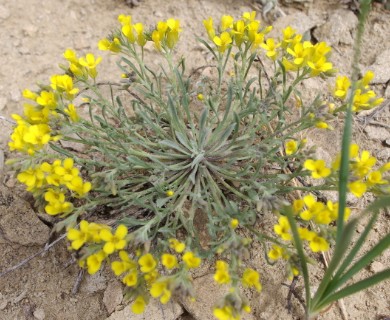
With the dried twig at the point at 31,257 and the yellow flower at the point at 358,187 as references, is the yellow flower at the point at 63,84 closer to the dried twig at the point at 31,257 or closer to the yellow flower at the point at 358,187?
the dried twig at the point at 31,257

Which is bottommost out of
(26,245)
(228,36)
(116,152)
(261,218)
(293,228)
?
(26,245)

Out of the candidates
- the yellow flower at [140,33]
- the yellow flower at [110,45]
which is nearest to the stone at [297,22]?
the yellow flower at [140,33]

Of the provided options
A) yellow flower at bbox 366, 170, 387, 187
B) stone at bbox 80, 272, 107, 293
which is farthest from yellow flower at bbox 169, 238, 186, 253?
yellow flower at bbox 366, 170, 387, 187

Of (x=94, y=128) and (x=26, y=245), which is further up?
(x=94, y=128)

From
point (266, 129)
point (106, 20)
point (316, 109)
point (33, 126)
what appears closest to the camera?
point (33, 126)

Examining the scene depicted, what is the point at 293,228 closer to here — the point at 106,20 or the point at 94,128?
the point at 94,128

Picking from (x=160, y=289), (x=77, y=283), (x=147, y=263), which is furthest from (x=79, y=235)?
(x=77, y=283)

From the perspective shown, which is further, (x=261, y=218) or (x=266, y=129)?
(x=266, y=129)

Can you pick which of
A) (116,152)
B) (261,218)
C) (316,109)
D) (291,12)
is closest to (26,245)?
(116,152)
